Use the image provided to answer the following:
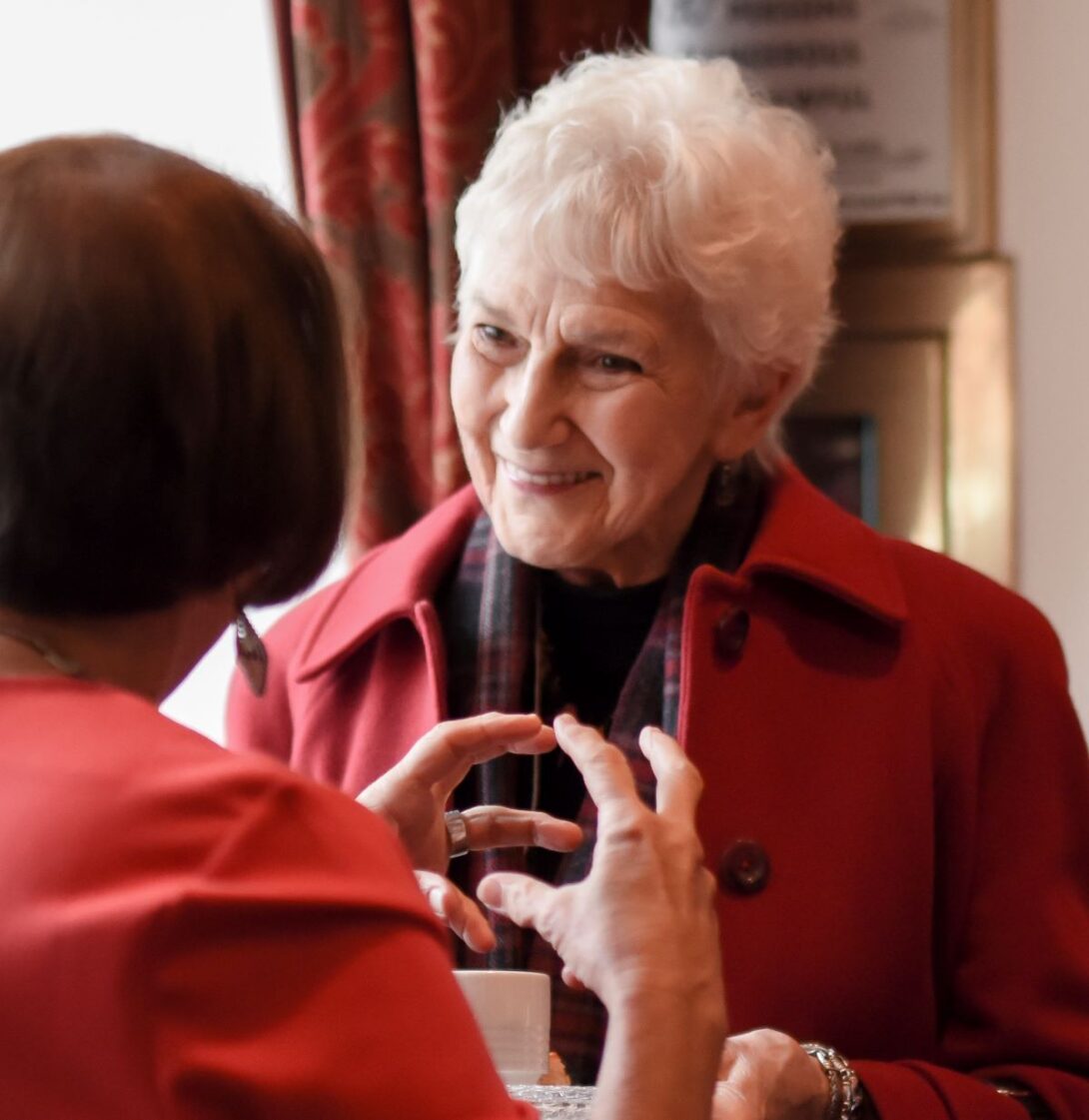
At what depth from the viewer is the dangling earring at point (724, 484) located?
5.59 ft

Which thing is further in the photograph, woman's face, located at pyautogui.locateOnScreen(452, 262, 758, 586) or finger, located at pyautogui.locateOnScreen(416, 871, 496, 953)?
woman's face, located at pyautogui.locateOnScreen(452, 262, 758, 586)

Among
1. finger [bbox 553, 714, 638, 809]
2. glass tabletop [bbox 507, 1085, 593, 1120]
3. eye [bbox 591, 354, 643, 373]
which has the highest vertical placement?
eye [bbox 591, 354, 643, 373]

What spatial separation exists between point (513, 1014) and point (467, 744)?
0.20 meters

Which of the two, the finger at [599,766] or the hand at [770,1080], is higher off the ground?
the finger at [599,766]

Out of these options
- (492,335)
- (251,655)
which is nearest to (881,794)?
(492,335)

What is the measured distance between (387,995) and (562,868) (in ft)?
2.72

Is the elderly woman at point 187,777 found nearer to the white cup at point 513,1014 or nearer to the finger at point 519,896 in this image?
the finger at point 519,896

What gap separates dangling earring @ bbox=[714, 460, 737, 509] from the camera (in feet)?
5.59

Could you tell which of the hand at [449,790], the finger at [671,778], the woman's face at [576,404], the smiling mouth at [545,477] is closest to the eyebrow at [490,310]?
the woman's face at [576,404]

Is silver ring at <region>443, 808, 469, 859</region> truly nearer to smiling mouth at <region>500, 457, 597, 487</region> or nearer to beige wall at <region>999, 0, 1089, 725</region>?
smiling mouth at <region>500, 457, 597, 487</region>

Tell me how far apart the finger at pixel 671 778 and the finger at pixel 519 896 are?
92 millimetres

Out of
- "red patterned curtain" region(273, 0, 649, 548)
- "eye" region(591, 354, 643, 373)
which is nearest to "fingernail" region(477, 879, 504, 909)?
→ "eye" region(591, 354, 643, 373)

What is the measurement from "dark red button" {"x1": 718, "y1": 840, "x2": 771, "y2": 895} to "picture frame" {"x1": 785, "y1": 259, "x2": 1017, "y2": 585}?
2.75 feet

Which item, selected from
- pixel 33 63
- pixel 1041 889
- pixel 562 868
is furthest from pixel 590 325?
pixel 33 63
